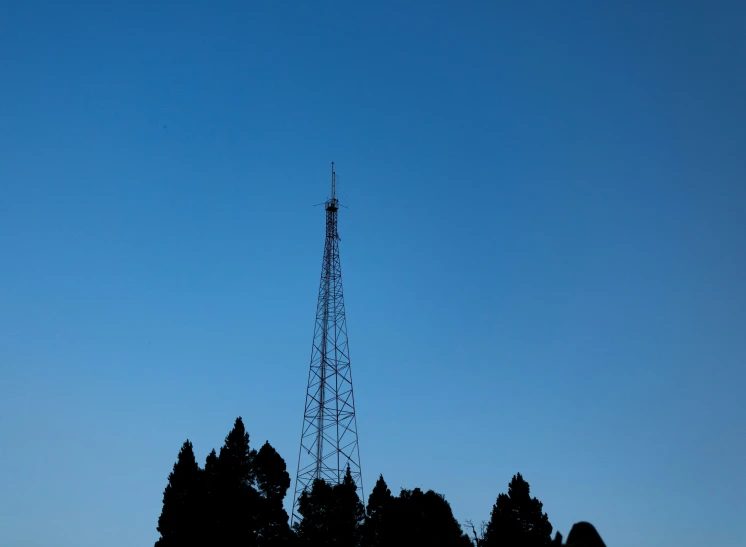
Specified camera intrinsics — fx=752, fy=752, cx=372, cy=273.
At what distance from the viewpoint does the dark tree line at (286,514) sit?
48.3 metres

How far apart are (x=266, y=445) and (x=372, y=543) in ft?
32.7

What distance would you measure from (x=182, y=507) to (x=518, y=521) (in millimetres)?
23816

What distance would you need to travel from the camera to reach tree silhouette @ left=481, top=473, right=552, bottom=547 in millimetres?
53844

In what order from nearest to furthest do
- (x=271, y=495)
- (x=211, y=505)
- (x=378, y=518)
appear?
1. (x=211, y=505)
2. (x=271, y=495)
3. (x=378, y=518)

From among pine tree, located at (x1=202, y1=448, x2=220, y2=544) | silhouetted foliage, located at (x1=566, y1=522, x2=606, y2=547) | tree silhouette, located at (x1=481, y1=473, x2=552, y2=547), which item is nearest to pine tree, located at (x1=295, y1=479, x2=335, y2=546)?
pine tree, located at (x1=202, y1=448, x2=220, y2=544)

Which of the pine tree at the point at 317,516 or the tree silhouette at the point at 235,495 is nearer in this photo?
the tree silhouette at the point at 235,495

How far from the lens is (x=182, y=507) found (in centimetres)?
4897

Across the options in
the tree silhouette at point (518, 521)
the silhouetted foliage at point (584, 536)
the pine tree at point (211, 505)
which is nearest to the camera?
the silhouetted foliage at point (584, 536)

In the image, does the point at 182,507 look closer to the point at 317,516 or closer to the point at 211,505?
the point at 211,505

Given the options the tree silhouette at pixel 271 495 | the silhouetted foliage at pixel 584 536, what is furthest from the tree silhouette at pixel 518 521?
the silhouetted foliage at pixel 584 536

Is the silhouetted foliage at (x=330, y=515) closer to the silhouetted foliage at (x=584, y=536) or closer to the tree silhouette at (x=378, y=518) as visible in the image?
the tree silhouette at (x=378, y=518)

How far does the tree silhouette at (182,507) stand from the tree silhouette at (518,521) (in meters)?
21.1

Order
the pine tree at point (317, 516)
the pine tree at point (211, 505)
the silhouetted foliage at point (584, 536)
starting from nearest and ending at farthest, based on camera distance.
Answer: the silhouetted foliage at point (584, 536) → the pine tree at point (211, 505) → the pine tree at point (317, 516)

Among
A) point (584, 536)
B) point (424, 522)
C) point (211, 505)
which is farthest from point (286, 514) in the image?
point (584, 536)
